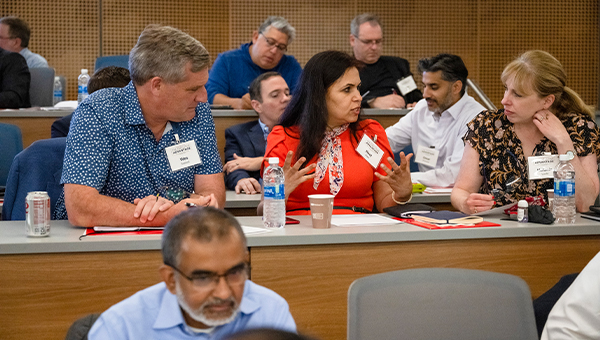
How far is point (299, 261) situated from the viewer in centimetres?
206

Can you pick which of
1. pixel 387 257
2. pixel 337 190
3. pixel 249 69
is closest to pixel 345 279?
pixel 387 257

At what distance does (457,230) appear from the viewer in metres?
2.16

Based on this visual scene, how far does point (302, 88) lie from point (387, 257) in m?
0.95

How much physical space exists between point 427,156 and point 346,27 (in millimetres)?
3707

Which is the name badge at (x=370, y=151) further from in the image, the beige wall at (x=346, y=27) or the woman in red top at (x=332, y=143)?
the beige wall at (x=346, y=27)

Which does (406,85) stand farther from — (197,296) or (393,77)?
(197,296)

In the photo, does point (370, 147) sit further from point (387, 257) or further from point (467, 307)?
point (467, 307)

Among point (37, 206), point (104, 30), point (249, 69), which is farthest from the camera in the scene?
point (104, 30)

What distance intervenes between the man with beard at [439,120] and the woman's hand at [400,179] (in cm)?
115

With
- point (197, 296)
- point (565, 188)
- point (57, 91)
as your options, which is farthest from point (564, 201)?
point (57, 91)

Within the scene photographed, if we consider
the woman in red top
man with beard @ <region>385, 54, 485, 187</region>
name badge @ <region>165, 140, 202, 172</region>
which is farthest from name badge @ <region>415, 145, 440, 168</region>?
name badge @ <region>165, 140, 202, 172</region>

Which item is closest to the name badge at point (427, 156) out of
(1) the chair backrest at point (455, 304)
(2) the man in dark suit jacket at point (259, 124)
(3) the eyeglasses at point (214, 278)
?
(2) the man in dark suit jacket at point (259, 124)

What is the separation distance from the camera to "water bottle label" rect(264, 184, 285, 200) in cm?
218

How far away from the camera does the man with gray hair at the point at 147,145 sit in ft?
6.91
